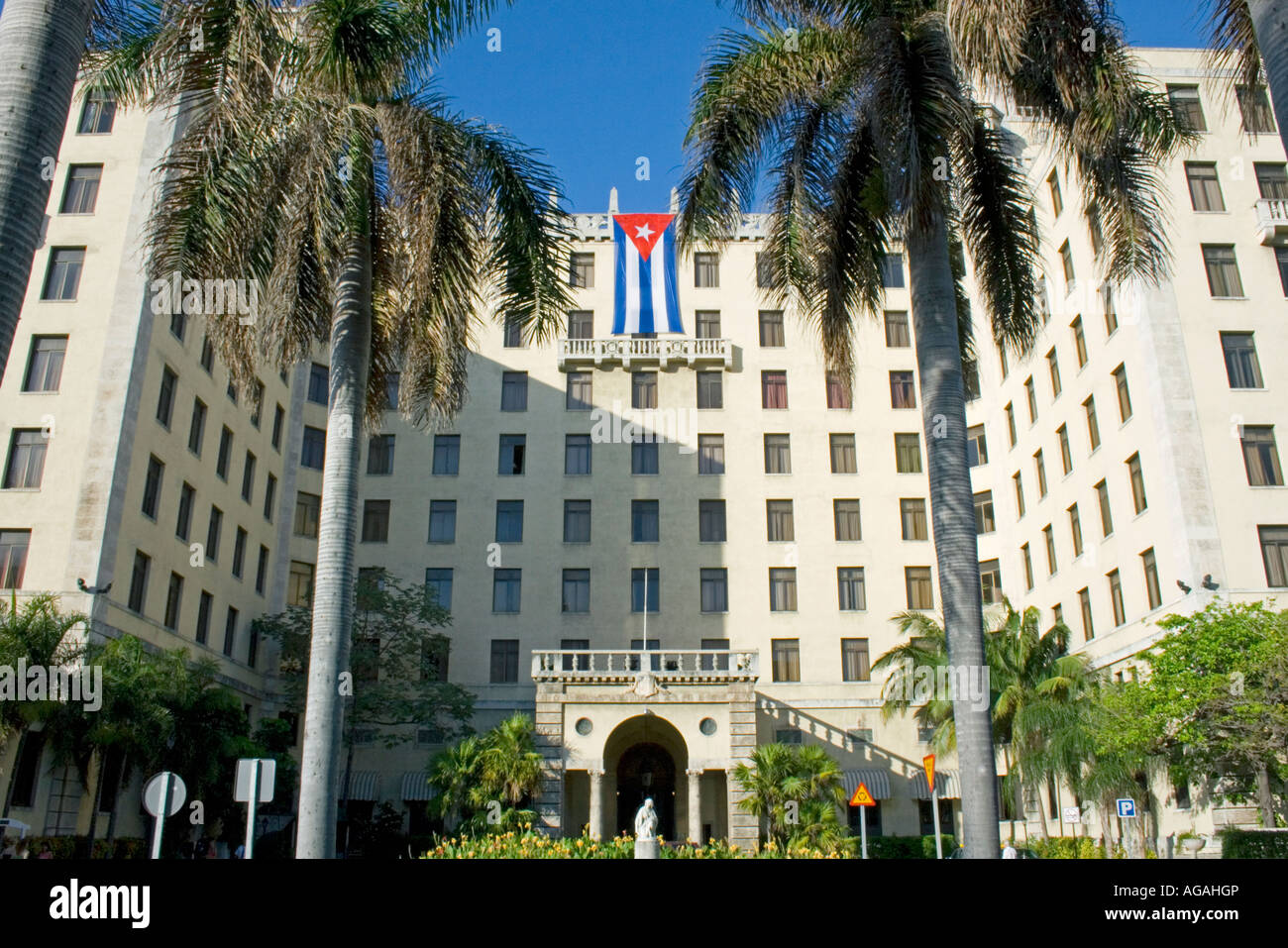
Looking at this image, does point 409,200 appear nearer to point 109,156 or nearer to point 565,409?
point 109,156

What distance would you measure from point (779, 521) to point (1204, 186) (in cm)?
2023

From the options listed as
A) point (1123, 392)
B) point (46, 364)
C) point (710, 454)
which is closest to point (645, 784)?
point (710, 454)

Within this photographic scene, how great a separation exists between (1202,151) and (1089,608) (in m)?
16.1

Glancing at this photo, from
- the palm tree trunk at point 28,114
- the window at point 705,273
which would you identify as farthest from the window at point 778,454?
the palm tree trunk at point 28,114

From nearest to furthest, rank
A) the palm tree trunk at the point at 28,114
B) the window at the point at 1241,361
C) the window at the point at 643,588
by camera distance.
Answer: the palm tree trunk at the point at 28,114 → the window at the point at 1241,361 → the window at the point at 643,588

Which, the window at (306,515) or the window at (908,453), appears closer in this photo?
the window at (306,515)

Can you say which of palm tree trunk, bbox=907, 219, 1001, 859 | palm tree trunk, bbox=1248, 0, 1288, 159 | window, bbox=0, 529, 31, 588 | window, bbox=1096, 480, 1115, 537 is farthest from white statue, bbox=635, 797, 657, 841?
window, bbox=1096, 480, 1115, 537

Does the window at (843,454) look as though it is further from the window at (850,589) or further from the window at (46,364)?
the window at (46,364)

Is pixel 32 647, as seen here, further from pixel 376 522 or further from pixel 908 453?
pixel 908 453

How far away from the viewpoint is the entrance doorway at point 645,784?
1601 inches

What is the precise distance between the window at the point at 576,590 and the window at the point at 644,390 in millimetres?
8163

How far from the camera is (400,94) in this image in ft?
54.1

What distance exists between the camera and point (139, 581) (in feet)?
102
